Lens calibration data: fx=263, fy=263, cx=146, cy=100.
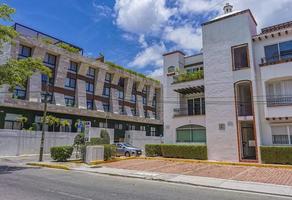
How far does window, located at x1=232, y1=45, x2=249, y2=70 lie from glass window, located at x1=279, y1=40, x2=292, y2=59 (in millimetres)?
2672

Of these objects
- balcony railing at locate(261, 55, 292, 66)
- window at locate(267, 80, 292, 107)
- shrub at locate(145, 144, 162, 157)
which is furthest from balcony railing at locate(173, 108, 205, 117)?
balcony railing at locate(261, 55, 292, 66)

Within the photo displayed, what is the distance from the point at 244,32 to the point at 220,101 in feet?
20.7

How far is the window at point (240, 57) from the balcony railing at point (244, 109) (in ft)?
10.6

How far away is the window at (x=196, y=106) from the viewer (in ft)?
89.2

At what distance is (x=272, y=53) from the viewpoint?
21906 mm

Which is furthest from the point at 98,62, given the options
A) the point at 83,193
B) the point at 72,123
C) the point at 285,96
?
the point at 83,193

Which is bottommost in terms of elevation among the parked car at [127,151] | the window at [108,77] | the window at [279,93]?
the parked car at [127,151]

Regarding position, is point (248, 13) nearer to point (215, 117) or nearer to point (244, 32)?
point (244, 32)

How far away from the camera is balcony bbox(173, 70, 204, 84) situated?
1037 inches

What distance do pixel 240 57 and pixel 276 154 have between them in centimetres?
873

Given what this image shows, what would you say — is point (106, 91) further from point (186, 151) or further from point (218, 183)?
point (218, 183)

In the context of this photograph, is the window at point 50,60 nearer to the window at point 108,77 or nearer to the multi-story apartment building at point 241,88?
the window at point 108,77

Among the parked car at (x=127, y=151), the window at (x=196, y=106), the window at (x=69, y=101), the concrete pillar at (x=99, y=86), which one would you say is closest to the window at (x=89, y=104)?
the concrete pillar at (x=99, y=86)

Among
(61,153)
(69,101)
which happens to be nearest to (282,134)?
(61,153)
